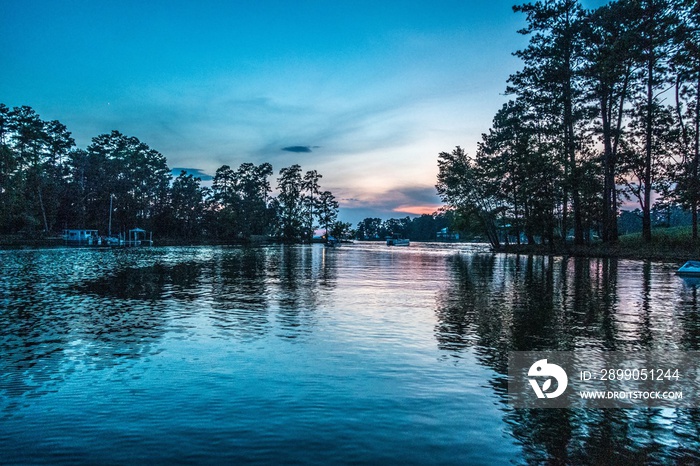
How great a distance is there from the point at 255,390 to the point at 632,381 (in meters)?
6.28

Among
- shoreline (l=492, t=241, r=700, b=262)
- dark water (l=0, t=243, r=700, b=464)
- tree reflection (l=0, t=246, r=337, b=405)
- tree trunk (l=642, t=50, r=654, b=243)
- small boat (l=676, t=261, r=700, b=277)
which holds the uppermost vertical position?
tree trunk (l=642, t=50, r=654, b=243)

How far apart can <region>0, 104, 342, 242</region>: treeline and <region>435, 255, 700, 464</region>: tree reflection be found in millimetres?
67655

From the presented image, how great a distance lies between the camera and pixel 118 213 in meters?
93.9

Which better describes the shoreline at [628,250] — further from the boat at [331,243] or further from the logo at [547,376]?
the boat at [331,243]

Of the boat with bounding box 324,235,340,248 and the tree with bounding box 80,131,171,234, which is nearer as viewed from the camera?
the tree with bounding box 80,131,171,234

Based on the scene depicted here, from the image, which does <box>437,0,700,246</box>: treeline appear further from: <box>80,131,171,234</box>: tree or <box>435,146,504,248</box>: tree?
<box>80,131,171,234</box>: tree

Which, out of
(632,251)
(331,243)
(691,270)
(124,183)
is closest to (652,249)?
(632,251)

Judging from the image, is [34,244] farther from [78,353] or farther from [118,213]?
[78,353]

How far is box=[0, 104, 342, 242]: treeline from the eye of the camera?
243 feet

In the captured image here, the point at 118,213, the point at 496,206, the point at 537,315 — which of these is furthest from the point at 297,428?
the point at 118,213

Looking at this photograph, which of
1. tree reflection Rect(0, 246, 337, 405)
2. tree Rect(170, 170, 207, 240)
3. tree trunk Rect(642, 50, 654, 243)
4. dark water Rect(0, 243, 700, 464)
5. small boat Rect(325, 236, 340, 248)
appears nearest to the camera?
dark water Rect(0, 243, 700, 464)

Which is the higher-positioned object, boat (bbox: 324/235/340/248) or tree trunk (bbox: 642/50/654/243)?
tree trunk (bbox: 642/50/654/243)

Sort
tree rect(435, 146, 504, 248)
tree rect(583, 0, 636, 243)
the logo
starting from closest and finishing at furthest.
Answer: the logo, tree rect(583, 0, 636, 243), tree rect(435, 146, 504, 248)

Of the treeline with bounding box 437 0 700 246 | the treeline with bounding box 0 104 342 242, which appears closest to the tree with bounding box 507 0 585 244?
the treeline with bounding box 437 0 700 246
